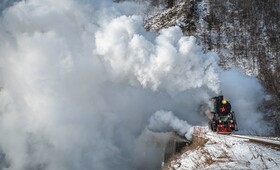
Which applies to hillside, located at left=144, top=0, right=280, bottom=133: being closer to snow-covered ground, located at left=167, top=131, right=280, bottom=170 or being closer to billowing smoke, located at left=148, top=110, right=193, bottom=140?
billowing smoke, located at left=148, top=110, right=193, bottom=140

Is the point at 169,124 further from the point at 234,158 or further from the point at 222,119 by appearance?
the point at 234,158

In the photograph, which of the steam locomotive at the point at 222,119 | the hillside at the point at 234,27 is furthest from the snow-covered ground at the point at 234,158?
the hillside at the point at 234,27

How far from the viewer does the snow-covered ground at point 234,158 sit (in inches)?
392

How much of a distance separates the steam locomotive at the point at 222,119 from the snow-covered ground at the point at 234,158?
7.51m

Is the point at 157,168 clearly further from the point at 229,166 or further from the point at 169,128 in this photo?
the point at 229,166

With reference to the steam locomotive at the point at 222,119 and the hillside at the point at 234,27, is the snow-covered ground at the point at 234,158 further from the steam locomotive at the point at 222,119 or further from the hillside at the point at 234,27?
the hillside at the point at 234,27

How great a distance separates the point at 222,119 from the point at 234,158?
1186 centimetres

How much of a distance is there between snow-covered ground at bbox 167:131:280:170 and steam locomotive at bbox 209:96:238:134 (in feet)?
24.6

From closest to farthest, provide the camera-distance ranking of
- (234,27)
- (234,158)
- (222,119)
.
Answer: (234,158) → (222,119) → (234,27)

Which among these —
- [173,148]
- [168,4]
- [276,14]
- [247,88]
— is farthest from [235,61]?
[173,148]

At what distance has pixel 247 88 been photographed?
32062 mm

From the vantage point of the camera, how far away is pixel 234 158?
11820 millimetres

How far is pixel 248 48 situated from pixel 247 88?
29.0 metres

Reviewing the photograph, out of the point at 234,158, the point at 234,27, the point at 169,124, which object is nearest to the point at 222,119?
the point at 169,124
